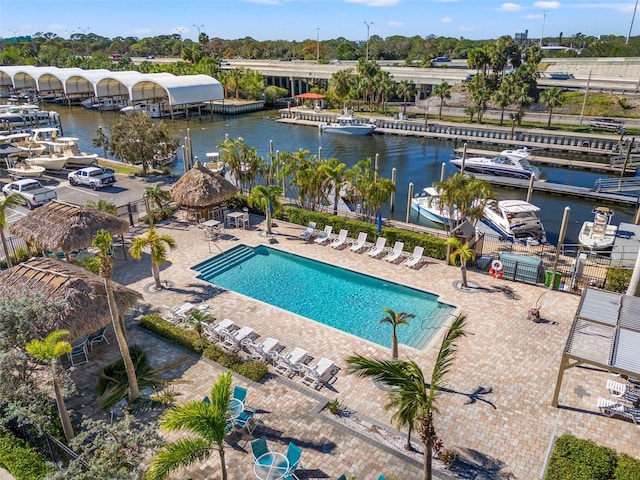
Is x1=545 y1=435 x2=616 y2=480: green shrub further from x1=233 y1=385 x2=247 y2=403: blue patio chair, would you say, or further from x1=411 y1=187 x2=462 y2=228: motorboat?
x1=411 y1=187 x2=462 y2=228: motorboat

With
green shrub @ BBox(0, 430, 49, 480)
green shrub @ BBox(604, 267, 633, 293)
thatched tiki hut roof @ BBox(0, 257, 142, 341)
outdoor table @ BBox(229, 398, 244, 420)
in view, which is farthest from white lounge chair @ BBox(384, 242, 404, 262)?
green shrub @ BBox(0, 430, 49, 480)

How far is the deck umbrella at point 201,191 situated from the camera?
2586cm

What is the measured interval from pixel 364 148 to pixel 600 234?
105 ft

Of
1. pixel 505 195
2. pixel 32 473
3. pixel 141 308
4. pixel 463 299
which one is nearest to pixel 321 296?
pixel 463 299

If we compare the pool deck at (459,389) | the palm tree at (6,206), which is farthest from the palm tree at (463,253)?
the palm tree at (6,206)

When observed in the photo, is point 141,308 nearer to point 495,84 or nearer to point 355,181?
point 355,181

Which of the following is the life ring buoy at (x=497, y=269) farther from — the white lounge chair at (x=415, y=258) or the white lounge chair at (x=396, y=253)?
the white lounge chair at (x=396, y=253)

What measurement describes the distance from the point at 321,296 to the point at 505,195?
24.2 metres

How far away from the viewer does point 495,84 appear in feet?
220

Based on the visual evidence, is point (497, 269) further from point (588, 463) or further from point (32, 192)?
point (32, 192)

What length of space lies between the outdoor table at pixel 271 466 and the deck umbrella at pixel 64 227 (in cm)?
1341

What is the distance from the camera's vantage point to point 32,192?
29.5m

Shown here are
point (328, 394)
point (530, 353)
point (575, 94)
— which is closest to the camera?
point (328, 394)

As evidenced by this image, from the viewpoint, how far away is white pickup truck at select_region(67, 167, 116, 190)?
3341 cm
